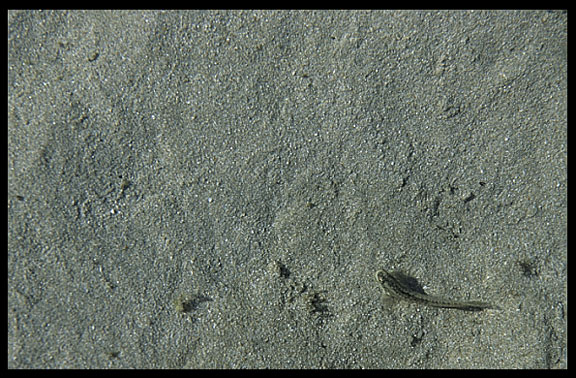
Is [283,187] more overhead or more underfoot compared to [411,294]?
more overhead

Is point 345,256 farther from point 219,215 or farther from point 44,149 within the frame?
point 44,149

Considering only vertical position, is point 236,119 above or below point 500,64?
below

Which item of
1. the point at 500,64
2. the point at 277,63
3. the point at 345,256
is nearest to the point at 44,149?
the point at 277,63
